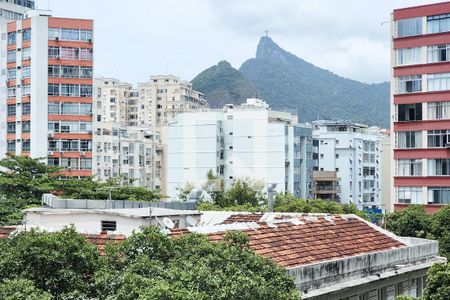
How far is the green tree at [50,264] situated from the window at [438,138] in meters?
37.9

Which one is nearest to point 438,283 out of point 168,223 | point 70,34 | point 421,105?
point 168,223

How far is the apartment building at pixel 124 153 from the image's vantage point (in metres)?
87.9

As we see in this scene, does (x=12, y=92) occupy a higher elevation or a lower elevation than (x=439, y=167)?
higher

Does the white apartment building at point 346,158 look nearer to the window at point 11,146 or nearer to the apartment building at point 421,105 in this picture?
the window at point 11,146

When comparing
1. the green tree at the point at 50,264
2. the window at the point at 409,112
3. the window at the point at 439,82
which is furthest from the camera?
the window at the point at 409,112

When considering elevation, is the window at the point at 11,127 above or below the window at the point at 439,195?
above

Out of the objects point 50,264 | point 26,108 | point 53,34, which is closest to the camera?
point 50,264

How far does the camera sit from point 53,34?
215 feet

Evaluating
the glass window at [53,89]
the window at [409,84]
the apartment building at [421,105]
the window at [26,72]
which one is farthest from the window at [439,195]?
the window at [26,72]

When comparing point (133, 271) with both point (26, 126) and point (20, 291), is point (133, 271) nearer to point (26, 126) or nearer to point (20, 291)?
point (20, 291)

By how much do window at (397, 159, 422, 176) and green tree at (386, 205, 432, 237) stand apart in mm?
10225

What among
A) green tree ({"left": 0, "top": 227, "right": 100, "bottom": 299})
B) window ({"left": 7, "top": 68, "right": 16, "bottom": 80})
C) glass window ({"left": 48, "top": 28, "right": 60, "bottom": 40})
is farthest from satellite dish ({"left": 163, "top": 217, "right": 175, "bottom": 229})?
window ({"left": 7, "top": 68, "right": 16, "bottom": 80})

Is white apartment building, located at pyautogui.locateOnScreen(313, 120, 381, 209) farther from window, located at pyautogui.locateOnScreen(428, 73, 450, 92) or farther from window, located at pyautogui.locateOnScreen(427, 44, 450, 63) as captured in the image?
window, located at pyautogui.locateOnScreen(427, 44, 450, 63)

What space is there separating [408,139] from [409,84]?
3846mm
